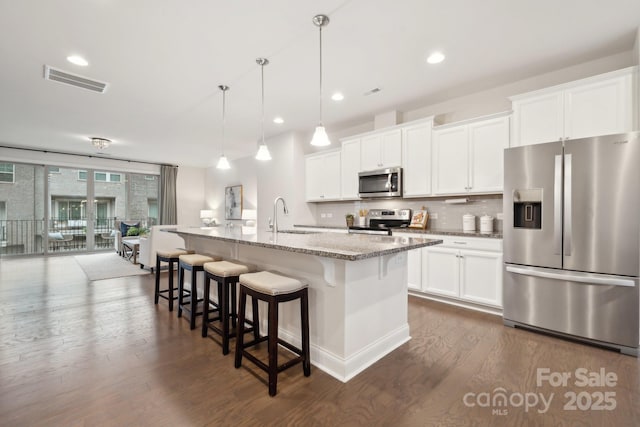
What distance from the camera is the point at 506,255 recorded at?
283 centimetres

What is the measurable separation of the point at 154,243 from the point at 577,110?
6030mm

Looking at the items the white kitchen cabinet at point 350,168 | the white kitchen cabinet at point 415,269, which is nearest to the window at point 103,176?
the white kitchen cabinet at point 350,168

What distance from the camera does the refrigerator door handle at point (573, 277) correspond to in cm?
227

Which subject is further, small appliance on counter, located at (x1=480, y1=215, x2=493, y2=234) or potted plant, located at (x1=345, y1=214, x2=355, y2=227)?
potted plant, located at (x1=345, y1=214, x2=355, y2=227)

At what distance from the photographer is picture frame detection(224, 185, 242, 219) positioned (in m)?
7.92

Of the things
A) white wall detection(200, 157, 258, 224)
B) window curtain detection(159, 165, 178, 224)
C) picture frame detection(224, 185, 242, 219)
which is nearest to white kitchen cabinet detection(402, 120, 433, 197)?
white wall detection(200, 157, 258, 224)

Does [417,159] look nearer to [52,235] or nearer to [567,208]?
[567,208]

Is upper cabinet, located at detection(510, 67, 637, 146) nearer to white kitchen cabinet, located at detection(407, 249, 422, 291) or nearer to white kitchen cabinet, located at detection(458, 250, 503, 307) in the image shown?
white kitchen cabinet, located at detection(458, 250, 503, 307)

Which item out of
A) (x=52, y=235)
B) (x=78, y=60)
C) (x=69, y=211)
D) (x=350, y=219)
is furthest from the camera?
(x=69, y=211)

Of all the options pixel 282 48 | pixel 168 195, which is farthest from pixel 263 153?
pixel 168 195

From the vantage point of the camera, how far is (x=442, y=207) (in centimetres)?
398

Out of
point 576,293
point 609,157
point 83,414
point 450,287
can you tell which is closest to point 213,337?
point 83,414

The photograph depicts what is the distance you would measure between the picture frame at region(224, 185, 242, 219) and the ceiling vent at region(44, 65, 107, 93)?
4569 mm

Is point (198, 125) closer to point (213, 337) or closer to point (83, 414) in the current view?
point (213, 337)
